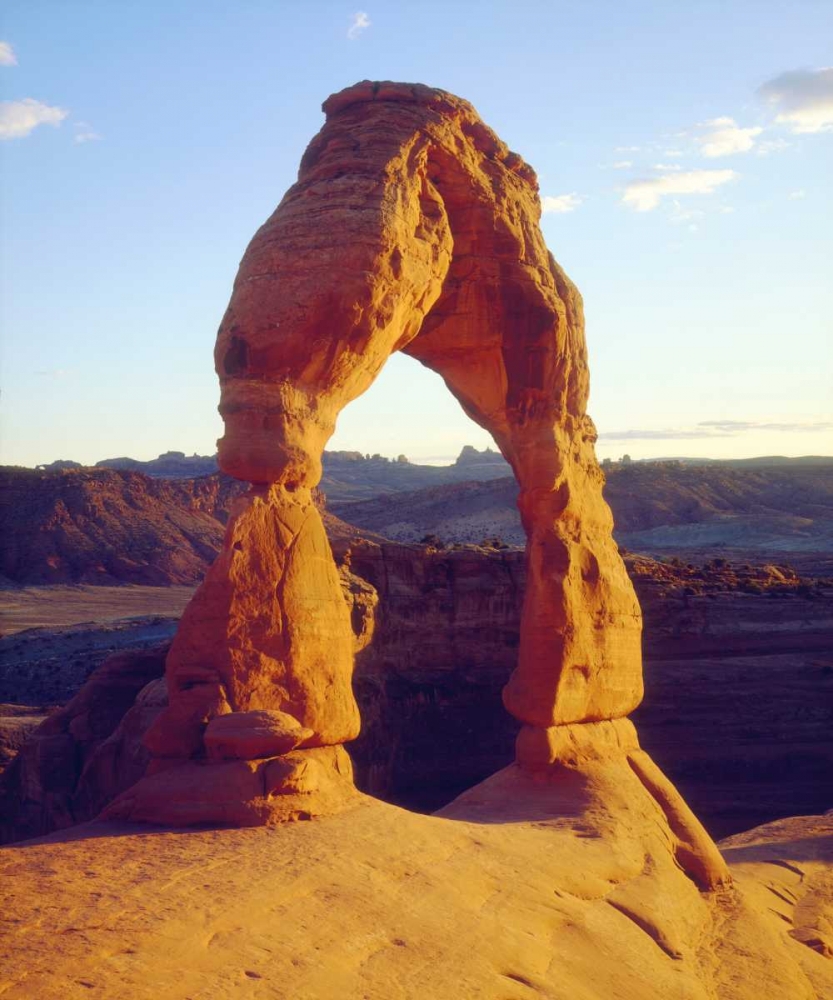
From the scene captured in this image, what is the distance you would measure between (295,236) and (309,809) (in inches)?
170

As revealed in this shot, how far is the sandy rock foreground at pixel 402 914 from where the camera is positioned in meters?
5.36

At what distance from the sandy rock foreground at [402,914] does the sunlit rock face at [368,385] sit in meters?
0.63

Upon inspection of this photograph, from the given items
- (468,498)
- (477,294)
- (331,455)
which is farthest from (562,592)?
(331,455)

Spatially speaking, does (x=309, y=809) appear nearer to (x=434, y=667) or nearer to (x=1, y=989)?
(x=1, y=989)

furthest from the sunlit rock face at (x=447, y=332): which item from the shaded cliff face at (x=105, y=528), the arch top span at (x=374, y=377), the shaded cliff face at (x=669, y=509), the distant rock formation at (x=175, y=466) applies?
the distant rock formation at (x=175, y=466)

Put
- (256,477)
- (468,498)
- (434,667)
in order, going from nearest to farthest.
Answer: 1. (256,477)
2. (434,667)
3. (468,498)

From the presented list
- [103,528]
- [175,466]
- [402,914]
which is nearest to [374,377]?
[402,914]

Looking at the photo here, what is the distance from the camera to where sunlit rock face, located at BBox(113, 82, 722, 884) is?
26.8 feet

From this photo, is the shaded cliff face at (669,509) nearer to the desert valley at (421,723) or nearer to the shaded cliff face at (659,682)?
the shaded cliff face at (659,682)

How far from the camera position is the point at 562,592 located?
11.0 meters

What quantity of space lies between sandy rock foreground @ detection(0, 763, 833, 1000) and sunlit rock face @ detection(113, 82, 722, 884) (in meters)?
0.63

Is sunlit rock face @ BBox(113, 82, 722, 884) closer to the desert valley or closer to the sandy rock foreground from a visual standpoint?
the desert valley

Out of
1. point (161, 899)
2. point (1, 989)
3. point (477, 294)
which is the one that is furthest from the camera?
point (477, 294)

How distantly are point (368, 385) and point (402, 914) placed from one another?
448 centimetres
